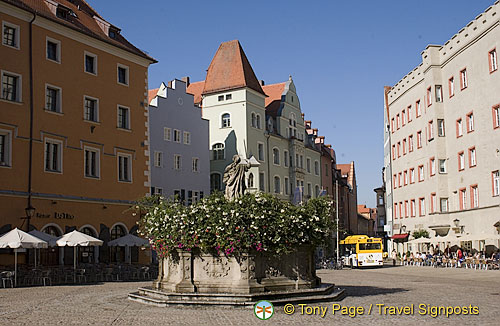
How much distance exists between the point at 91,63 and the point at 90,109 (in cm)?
262

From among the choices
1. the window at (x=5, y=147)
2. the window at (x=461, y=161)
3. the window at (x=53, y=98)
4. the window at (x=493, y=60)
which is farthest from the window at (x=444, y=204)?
the window at (x=5, y=147)

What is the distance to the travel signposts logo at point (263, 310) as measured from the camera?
13.5 m

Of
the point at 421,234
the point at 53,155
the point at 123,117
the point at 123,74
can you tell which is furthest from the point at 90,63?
the point at 421,234

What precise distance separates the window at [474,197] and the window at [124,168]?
2267cm

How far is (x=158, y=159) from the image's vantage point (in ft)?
145

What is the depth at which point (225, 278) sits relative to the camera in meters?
16.0

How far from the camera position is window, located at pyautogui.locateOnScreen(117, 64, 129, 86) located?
36.9m

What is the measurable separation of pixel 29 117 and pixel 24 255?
21.7 ft

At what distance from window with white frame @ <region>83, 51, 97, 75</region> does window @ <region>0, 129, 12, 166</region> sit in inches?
263

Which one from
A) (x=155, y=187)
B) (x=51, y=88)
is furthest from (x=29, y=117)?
(x=155, y=187)

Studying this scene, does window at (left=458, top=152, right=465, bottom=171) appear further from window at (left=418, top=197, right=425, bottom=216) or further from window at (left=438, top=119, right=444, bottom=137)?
window at (left=418, top=197, right=425, bottom=216)

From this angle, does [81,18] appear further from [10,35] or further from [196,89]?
[196,89]

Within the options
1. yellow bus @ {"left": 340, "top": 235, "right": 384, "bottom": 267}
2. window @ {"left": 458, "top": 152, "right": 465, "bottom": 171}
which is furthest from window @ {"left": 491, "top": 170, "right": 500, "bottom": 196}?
yellow bus @ {"left": 340, "top": 235, "right": 384, "bottom": 267}

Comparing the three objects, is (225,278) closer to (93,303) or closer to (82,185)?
(93,303)
